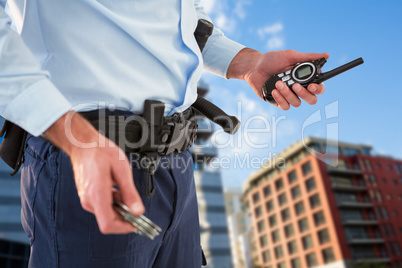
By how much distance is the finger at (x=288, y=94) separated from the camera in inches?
Result: 43.9

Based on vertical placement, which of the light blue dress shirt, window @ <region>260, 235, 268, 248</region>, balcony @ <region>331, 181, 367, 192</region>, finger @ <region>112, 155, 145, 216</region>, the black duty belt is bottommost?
finger @ <region>112, 155, 145, 216</region>

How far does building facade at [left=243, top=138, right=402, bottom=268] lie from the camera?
36.6 meters

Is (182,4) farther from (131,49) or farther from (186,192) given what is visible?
(186,192)

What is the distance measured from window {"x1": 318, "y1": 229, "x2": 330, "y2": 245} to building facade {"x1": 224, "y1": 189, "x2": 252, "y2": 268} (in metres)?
13.1

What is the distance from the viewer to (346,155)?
133ft

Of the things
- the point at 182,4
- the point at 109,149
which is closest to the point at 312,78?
the point at 182,4

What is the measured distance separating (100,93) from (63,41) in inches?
6.1

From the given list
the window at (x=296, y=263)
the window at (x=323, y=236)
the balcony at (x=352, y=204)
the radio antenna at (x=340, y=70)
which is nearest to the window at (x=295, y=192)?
the balcony at (x=352, y=204)

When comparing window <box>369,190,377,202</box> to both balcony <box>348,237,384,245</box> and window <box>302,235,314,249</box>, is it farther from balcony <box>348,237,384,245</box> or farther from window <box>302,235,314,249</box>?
window <box>302,235,314,249</box>

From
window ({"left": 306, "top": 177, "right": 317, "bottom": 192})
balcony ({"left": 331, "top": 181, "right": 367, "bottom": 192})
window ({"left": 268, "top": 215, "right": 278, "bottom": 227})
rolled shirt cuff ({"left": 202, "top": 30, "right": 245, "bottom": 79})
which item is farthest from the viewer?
window ({"left": 268, "top": 215, "right": 278, "bottom": 227})

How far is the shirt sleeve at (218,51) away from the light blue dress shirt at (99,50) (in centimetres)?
34

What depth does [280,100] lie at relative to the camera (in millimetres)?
1144

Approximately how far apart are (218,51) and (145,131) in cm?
60

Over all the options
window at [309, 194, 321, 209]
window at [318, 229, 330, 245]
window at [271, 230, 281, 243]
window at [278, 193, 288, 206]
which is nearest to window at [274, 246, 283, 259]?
window at [271, 230, 281, 243]
